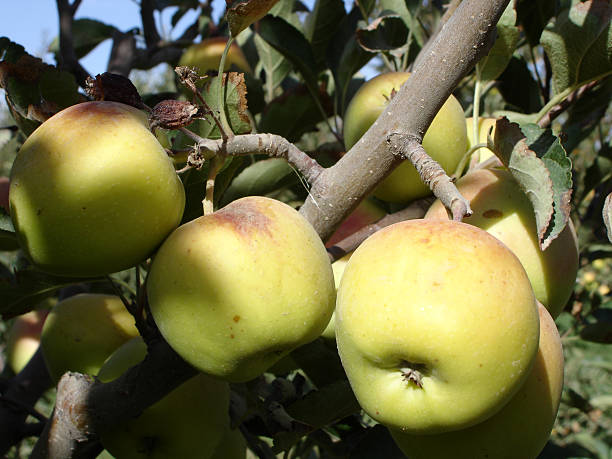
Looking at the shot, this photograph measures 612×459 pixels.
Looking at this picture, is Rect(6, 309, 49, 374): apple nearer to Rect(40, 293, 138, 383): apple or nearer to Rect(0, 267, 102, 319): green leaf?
Rect(40, 293, 138, 383): apple

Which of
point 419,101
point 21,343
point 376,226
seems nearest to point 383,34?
point 376,226

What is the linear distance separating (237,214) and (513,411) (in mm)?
397

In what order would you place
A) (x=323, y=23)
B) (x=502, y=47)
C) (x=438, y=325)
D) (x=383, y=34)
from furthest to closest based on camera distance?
(x=323, y=23) < (x=383, y=34) < (x=502, y=47) < (x=438, y=325)

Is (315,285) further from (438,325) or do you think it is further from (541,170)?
(541,170)

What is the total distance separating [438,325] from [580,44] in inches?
27.7

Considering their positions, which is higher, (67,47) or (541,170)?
(67,47)

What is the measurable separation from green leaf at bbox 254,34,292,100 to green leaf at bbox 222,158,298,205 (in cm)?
52

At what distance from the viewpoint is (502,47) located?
1129 millimetres

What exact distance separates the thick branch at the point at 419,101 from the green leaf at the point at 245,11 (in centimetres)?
21

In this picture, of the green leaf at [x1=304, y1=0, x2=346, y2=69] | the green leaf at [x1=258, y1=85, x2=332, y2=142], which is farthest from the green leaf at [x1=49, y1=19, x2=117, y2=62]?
the green leaf at [x1=258, y1=85, x2=332, y2=142]

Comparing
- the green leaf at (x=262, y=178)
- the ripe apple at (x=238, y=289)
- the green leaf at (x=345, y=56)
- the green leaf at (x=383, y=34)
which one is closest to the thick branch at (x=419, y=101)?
the ripe apple at (x=238, y=289)

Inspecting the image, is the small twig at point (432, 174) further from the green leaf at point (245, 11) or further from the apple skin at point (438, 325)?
the green leaf at point (245, 11)

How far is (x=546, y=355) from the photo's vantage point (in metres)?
0.74

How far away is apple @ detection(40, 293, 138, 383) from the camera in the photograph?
124 cm
